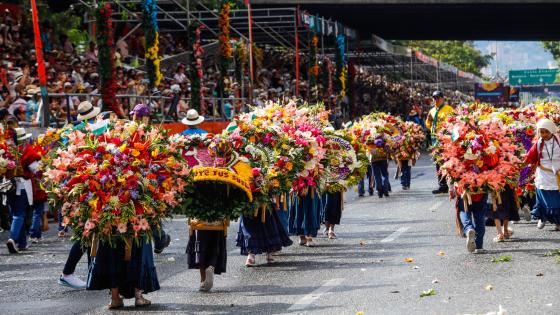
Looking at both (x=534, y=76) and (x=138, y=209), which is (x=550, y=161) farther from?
(x=534, y=76)

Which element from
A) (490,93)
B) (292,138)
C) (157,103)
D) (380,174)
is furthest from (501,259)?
(490,93)

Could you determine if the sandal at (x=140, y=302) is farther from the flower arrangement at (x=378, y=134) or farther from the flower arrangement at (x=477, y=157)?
the flower arrangement at (x=378, y=134)

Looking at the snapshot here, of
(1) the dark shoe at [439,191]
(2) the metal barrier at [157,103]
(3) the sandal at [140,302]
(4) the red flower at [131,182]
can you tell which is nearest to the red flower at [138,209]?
(4) the red flower at [131,182]

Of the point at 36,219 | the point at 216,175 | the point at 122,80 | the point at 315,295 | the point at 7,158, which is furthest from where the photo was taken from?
the point at 122,80

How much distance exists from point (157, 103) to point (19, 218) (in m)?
13.8

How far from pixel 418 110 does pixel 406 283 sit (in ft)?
57.6

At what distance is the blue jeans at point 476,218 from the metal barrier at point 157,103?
21.7 ft

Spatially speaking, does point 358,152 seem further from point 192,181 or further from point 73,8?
point 73,8

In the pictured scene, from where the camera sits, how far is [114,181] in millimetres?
11227

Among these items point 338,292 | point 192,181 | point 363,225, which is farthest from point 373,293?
point 363,225

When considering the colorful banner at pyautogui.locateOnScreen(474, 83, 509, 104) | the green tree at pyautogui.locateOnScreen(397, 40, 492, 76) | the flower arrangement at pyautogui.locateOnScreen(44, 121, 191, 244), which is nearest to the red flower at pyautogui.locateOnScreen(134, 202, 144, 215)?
the flower arrangement at pyautogui.locateOnScreen(44, 121, 191, 244)

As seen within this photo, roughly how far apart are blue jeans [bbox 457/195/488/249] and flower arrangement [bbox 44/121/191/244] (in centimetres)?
487

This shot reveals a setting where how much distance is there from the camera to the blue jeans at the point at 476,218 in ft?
49.0

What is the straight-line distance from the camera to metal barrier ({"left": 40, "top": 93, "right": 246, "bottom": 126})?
81.7 feet
